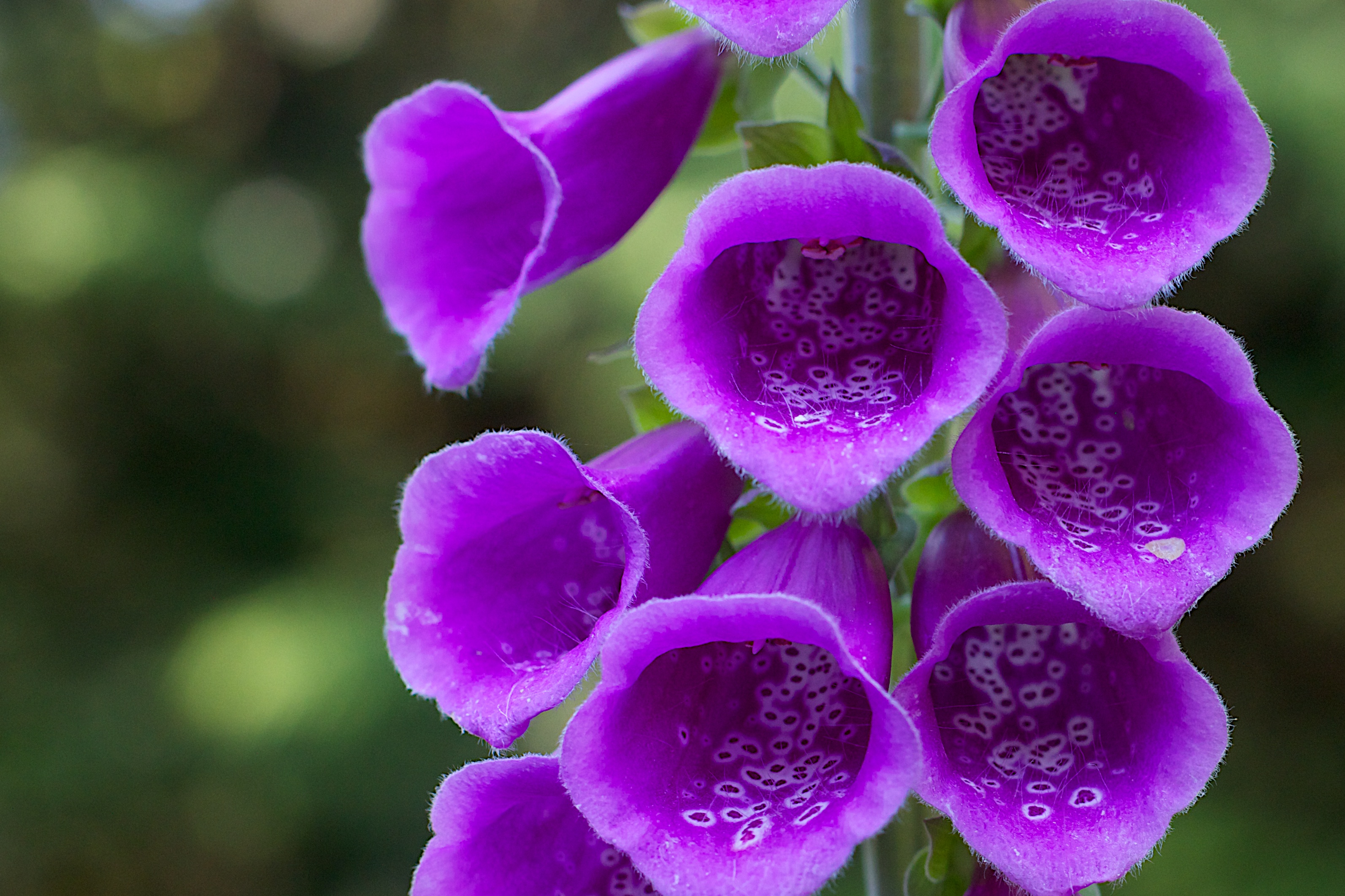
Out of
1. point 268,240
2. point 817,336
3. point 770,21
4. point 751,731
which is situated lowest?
point 268,240

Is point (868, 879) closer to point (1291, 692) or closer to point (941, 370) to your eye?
point (941, 370)

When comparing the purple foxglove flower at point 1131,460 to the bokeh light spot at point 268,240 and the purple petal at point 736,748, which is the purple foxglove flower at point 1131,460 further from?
the bokeh light spot at point 268,240

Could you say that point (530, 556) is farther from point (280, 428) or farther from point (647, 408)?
point (280, 428)

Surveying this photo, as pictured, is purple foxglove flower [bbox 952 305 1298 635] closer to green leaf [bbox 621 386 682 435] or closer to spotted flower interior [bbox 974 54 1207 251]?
spotted flower interior [bbox 974 54 1207 251]

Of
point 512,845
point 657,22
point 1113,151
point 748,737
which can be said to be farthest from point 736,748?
point 657,22

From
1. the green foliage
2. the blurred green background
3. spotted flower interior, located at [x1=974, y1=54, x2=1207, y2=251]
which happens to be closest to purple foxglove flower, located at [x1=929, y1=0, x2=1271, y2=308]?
spotted flower interior, located at [x1=974, y1=54, x2=1207, y2=251]

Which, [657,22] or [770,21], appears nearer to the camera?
[770,21]

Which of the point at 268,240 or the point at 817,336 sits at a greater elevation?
the point at 817,336

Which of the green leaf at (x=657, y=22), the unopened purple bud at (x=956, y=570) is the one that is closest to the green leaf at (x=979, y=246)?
the unopened purple bud at (x=956, y=570)
